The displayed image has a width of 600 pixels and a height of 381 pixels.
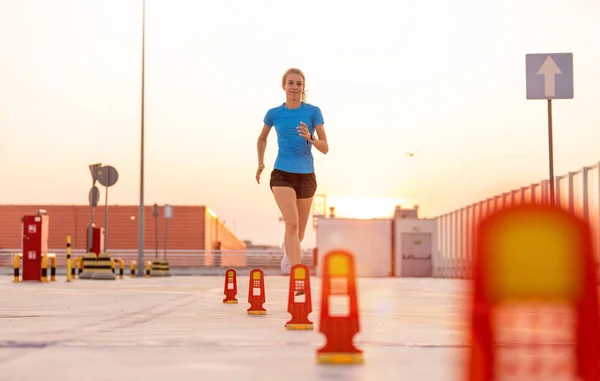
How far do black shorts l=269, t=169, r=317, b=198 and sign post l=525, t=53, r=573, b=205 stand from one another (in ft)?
15.3

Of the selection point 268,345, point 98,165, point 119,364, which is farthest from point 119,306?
point 98,165

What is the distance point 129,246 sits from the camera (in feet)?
254

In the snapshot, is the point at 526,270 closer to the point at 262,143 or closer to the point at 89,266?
the point at 262,143

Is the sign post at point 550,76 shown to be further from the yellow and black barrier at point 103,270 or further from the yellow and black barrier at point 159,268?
the yellow and black barrier at point 159,268

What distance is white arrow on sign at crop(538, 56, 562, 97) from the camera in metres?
11.7

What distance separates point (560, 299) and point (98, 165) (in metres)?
23.3

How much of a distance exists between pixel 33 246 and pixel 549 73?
12.8m

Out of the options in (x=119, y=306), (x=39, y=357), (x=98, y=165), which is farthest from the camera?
(x=98, y=165)

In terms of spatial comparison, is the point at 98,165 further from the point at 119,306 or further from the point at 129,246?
the point at 129,246

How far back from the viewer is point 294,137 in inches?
316

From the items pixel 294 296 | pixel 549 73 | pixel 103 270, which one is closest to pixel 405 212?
pixel 103 270

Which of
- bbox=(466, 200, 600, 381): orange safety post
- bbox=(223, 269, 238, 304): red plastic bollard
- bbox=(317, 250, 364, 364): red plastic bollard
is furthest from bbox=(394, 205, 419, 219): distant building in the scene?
bbox=(466, 200, 600, 381): orange safety post

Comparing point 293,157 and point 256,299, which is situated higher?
point 293,157

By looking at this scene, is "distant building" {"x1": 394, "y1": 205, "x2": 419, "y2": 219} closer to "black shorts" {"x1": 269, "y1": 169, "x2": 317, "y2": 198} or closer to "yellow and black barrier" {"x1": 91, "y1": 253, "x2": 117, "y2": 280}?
"yellow and black barrier" {"x1": 91, "y1": 253, "x2": 117, "y2": 280}
